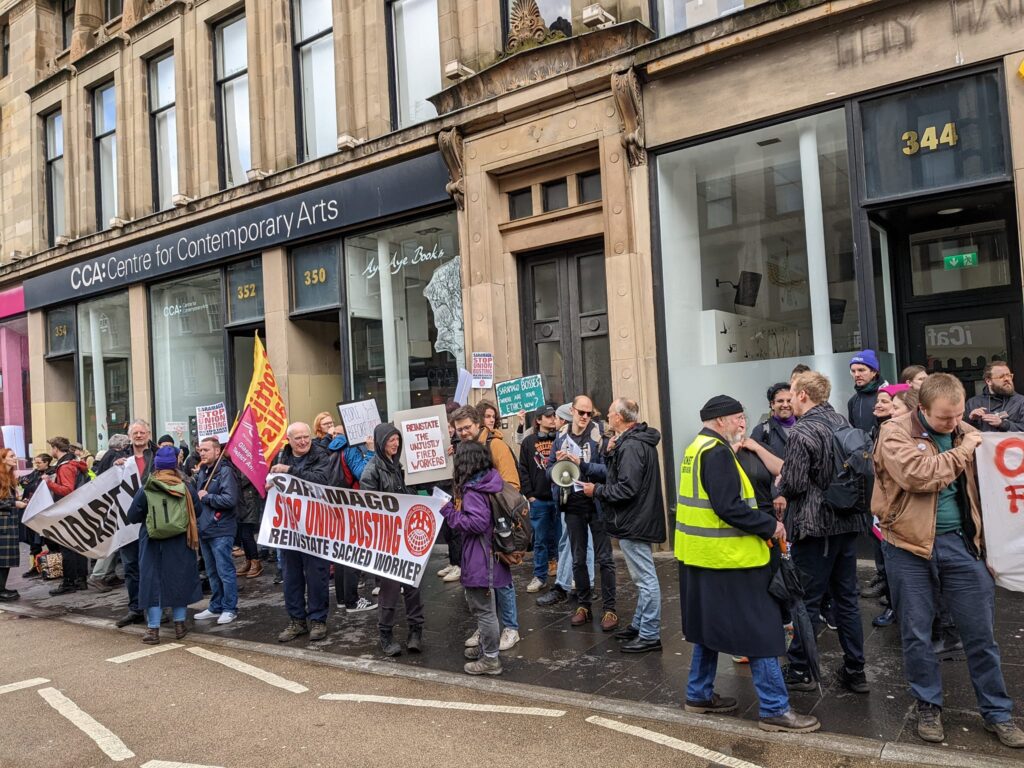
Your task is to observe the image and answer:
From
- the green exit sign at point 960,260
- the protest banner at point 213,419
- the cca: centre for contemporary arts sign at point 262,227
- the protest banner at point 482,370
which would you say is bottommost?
the protest banner at point 213,419

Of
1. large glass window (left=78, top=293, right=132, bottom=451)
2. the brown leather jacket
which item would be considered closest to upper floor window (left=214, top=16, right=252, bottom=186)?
large glass window (left=78, top=293, right=132, bottom=451)

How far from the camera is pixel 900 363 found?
9.38m

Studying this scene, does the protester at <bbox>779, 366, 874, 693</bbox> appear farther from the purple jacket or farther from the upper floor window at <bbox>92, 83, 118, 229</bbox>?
the upper floor window at <bbox>92, 83, 118, 229</bbox>

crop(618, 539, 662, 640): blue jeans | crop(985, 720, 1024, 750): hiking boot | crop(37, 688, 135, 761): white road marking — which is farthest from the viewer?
crop(618, 539, 662, 640): blue jeans

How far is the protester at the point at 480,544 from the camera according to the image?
573 cm

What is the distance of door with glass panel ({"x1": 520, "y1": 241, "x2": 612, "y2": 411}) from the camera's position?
11.0 metres

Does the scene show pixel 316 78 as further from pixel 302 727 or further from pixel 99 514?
pixel 302 727

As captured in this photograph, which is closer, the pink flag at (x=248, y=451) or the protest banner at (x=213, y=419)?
the pink flag at (x=248, y=451)

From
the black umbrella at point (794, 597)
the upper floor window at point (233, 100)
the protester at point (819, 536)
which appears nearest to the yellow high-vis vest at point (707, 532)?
the black umbrella at point (794, 597)

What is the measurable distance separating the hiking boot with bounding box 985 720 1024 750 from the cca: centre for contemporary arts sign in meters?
9.60

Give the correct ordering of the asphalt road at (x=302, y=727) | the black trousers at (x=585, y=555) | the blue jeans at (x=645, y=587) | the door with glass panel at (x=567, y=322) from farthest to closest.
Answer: the door with glass panel at (x=567, y=322) → the black trousers at (x=585, y=555) → the blue jeans at (x=645, y=587) → the asphalt road at (x=302, y=727)

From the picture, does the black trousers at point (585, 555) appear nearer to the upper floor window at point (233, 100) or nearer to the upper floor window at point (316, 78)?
the upper floor window at point (316, 78)

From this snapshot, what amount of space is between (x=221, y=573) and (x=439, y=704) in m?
3.67

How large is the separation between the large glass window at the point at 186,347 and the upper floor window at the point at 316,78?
3.39m
